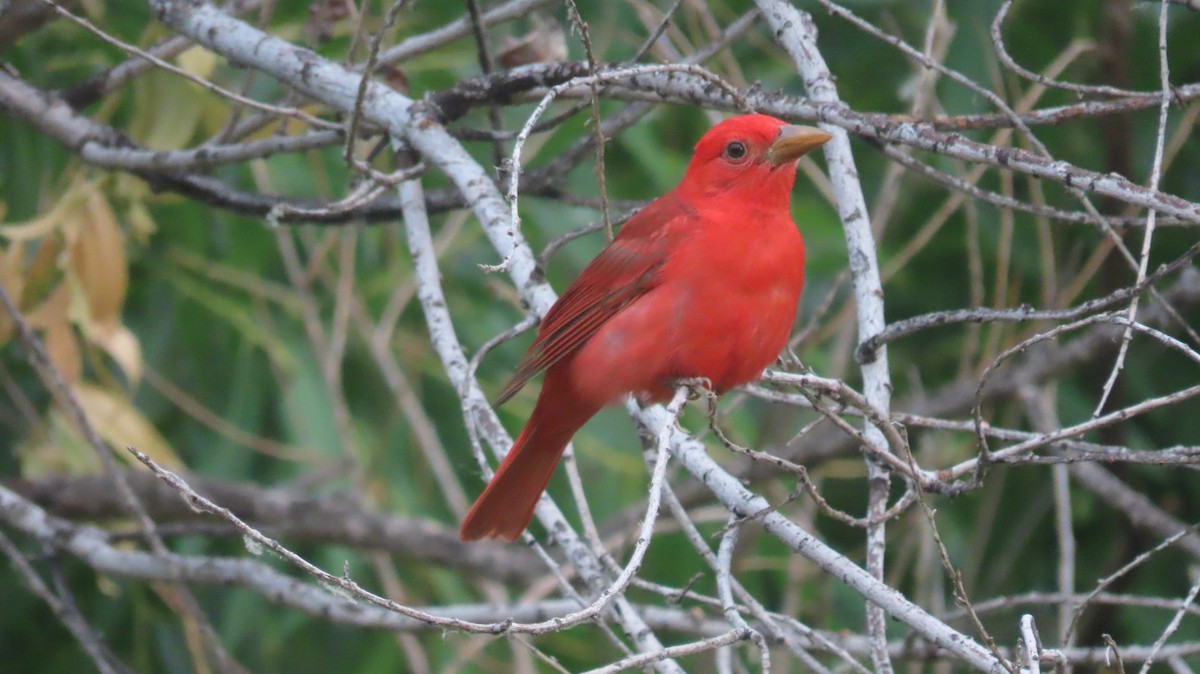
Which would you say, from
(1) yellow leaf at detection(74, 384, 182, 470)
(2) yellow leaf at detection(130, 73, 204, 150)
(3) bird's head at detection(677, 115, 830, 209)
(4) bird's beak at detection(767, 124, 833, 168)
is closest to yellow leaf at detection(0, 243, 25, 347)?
(1) yellow leaf at detection(74, 384, 182, 470)

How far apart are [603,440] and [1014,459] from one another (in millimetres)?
3539

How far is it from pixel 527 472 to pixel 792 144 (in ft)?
3.70

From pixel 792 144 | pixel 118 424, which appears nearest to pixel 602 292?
pixel 792 144

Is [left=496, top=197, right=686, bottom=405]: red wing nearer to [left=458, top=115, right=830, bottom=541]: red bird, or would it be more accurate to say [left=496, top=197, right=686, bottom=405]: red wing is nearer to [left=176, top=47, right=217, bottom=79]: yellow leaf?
[left=458, top=115, right=830, bottom=541]: red bird

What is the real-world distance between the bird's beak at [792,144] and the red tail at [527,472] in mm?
849

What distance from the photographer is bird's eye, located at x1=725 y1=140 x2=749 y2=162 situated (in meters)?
3.94

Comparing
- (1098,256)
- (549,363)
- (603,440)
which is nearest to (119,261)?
(549,363)

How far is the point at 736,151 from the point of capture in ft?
13.0

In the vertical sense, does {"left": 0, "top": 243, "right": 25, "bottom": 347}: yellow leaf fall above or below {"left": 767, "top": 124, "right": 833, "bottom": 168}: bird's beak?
below

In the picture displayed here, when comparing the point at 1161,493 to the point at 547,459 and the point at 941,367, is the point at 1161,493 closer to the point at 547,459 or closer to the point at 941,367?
the point at 941,367

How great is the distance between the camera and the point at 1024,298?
613 centimetres

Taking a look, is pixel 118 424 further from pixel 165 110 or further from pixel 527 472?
pixel 527 472

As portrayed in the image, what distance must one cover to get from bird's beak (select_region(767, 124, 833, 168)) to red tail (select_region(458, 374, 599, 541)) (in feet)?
2.78

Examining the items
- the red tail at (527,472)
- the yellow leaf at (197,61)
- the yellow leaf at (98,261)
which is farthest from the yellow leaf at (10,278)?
the red tail at (527,472)
